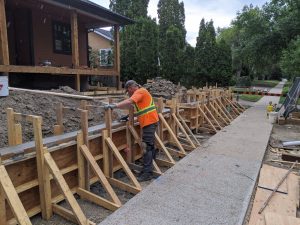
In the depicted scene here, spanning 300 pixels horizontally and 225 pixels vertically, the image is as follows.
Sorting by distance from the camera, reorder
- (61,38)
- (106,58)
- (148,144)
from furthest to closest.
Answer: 1. (106,58)
2. (61,38)
3. (148,144)

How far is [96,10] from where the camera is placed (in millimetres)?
12633

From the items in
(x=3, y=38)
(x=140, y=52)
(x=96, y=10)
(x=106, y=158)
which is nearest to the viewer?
(x=106, y=158)

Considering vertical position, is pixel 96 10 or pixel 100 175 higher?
pixel 96 10

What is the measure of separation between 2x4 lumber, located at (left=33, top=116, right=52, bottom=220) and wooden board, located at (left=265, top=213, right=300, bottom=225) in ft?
9.69

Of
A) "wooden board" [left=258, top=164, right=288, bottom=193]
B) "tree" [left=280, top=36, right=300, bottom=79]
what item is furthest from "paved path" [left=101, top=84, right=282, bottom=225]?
"tree" [left=280, top=36, right=300, bottom=79]

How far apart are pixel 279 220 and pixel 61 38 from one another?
1290 cm

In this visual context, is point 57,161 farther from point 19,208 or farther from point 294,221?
point 294,221

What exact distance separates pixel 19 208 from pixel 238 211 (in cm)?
286

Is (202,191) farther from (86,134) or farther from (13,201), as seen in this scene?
(13,201)

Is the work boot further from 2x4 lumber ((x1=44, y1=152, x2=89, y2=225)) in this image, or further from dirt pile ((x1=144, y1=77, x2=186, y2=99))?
dirt pile ((x1=144, y1=77, x2=186, y2=99))

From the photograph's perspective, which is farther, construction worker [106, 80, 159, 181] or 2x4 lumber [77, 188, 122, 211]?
construction worker [106, 80, 159, 181]

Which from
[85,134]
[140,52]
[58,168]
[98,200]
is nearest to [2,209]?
[58,168]

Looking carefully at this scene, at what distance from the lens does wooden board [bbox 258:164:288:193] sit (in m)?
5.04

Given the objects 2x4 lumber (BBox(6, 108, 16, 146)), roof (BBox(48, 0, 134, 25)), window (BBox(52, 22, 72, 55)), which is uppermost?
roof (BBox(48, 0, 134, 25))
